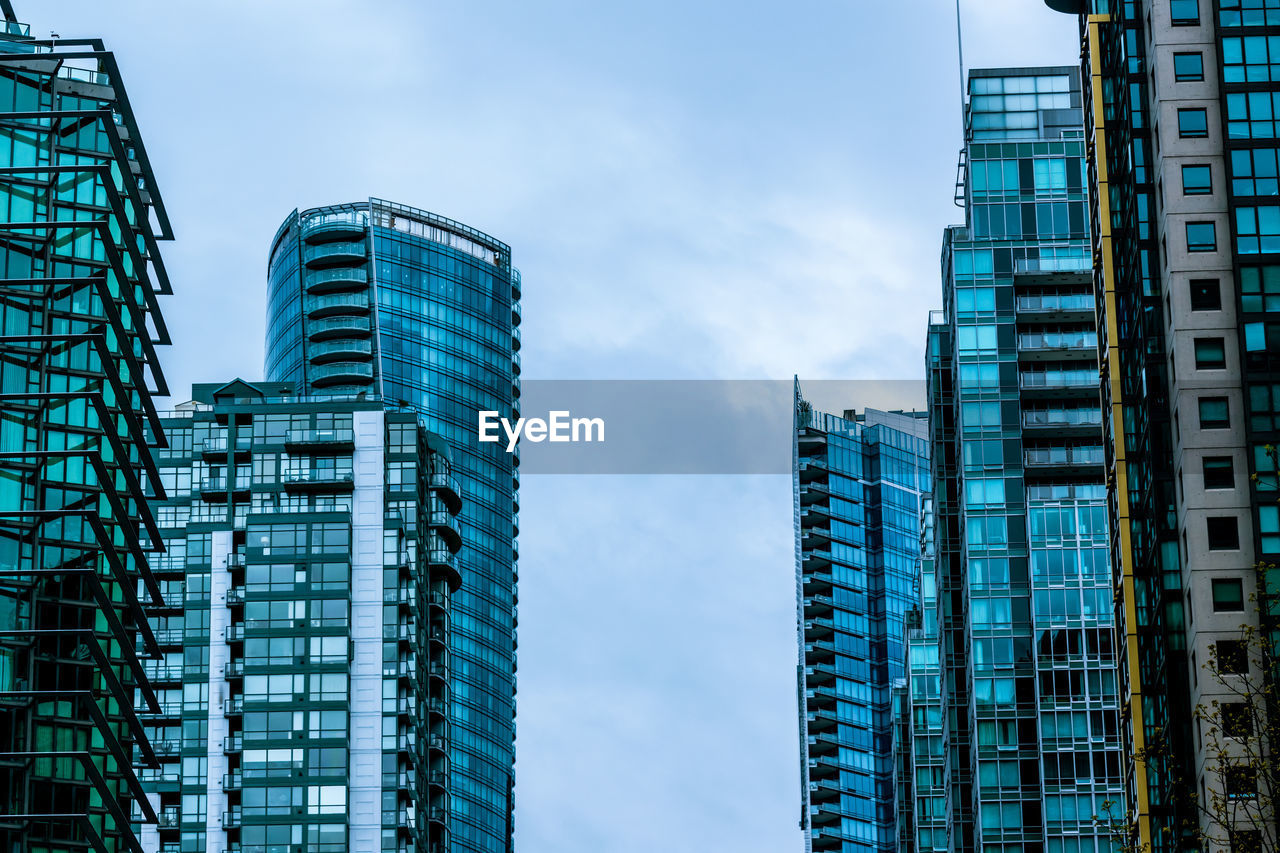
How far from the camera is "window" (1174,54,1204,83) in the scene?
135 meters

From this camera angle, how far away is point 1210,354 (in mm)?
129375

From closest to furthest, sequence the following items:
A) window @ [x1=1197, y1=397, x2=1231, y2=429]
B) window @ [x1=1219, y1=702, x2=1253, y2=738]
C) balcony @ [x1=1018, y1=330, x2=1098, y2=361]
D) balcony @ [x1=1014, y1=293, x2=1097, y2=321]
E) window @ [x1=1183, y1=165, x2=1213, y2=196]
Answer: window @ [x1=1219, y1=702, x2=1253, y2=738]
window @ [x1=1197, y1=397, x2=1231, y2=429]
window @ [x1=1183, y1=165, x2=1213, y2=196]
balcony @ [x1=1018, y1=330, x2=1098, y2=361]
balcony @ [x1=1014, y1=293, x2=1097, y2=321]

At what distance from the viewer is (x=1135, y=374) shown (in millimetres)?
136500

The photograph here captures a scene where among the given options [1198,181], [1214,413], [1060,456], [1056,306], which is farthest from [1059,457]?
[1214,413]

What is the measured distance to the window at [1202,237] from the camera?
13138cm

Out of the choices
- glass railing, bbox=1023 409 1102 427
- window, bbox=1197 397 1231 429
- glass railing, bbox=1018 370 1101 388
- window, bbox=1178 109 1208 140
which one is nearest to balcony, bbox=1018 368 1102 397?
glass railing, bbox=1018 370 1101 388

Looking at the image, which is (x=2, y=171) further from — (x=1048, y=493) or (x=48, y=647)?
(x=1048, y=493)

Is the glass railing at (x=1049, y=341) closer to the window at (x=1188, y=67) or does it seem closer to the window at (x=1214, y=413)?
the window at (x=1188, y=67)

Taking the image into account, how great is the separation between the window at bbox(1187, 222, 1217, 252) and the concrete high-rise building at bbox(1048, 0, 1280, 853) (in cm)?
7

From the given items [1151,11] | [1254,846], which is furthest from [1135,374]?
[1254,846]

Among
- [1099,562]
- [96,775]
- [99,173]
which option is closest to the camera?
[96,775]

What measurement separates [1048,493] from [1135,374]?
5555cm

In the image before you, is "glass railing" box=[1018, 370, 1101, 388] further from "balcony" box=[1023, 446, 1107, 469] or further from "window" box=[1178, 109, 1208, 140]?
"window" box=[1178, 109, 1208, 140]

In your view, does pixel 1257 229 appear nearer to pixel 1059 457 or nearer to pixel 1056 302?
pixel 1059 457
